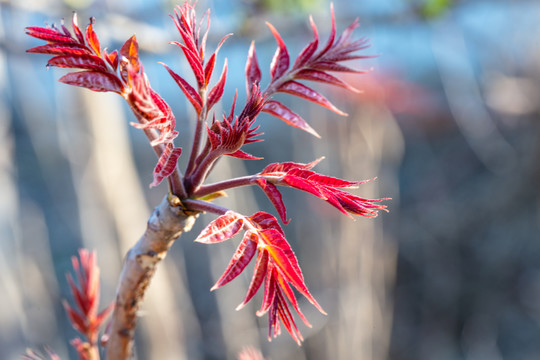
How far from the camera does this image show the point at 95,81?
0.42 m

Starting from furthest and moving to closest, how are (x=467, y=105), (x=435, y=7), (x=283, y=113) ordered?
(x=467, y=105) < (x=435, y=7) < (x=283, y=113)

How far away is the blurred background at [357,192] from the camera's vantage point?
6.11 ft

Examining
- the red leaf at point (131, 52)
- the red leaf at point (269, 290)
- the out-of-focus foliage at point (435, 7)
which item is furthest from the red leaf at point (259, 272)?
the out-of-focus foliage at point (435, 7)

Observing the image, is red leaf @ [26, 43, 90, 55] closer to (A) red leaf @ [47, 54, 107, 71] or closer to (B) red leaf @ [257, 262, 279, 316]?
(A) red leaf @ [47, 54, 107, 71]

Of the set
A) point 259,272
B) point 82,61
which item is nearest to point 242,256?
point 259,272

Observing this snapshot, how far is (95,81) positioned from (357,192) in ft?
6.21

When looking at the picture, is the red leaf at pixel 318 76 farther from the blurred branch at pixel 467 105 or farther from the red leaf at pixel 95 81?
the blurred branch at pixel 467 105

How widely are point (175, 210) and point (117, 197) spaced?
61.1 inches

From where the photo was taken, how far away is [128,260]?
1.67ft

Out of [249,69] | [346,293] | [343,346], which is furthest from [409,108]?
[249,69]

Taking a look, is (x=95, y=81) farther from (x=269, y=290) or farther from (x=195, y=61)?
(x=269, y=290)

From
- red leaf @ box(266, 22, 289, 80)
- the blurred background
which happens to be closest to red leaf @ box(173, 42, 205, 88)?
red leaf @ box(266, 22, 289, 80)

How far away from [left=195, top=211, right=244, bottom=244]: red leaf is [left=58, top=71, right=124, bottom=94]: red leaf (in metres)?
0.16

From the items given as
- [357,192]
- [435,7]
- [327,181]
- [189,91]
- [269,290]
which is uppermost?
[435,7]
